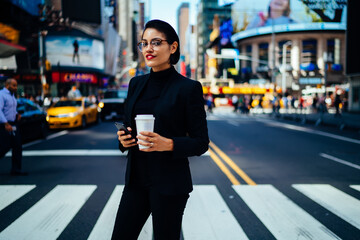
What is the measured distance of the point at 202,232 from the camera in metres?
4.15

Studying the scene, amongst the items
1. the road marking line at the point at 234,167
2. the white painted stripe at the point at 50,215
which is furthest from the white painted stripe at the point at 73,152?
the white painted stripe at the point at 50,215

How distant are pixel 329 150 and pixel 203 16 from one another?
137370mm

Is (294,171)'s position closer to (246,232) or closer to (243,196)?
(243,196)

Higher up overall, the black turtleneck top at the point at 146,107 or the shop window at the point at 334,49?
the shop window at the point at 334,49

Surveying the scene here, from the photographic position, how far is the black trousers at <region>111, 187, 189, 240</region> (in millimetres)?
2162

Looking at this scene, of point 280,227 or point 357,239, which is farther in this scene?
point 280,227

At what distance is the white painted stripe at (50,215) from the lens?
409 cm

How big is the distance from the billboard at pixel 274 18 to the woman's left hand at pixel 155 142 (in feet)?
249

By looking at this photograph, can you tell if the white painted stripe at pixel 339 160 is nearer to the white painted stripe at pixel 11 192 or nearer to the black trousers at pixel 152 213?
the white painted stripe at pixel 11 192

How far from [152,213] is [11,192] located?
4.64m

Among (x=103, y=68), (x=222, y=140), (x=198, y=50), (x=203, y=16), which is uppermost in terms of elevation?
(x=203, y=16)

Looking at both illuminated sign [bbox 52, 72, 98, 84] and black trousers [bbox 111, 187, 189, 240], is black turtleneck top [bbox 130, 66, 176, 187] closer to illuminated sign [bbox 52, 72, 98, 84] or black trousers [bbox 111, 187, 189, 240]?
black trousers [bbox 111, 187, 189, 240]

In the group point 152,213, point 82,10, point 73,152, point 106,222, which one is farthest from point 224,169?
point 82,10

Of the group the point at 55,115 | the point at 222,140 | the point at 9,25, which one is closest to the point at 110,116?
the point at 55,115
